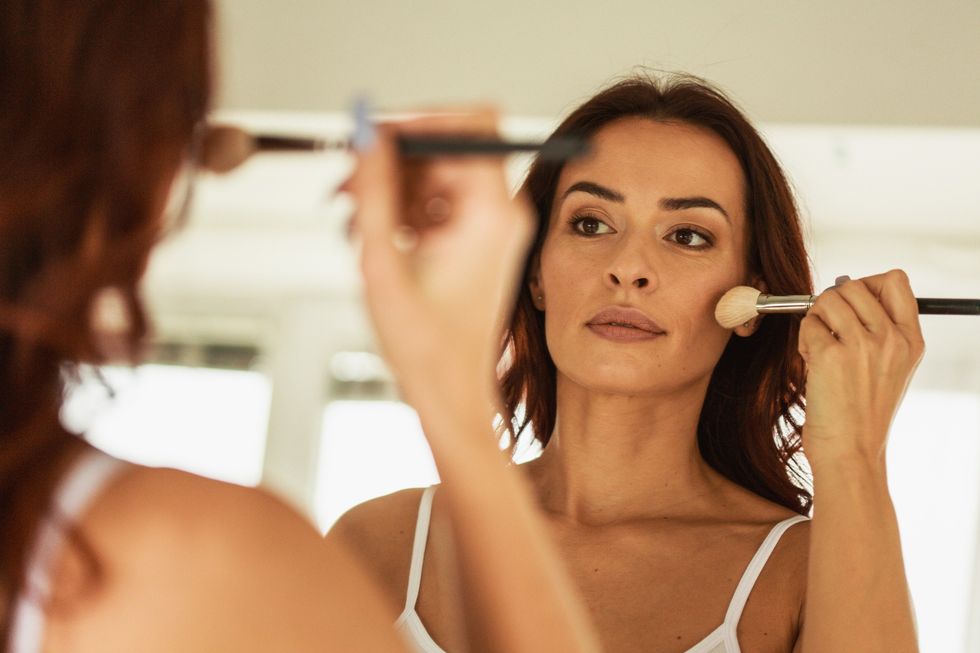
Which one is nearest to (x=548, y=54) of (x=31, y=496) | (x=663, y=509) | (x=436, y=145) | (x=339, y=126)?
(x=339, y=126)

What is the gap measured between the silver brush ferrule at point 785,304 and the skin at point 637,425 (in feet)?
0.23

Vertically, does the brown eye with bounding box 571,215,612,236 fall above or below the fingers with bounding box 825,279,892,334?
above

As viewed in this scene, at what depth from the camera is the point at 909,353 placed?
954 mm

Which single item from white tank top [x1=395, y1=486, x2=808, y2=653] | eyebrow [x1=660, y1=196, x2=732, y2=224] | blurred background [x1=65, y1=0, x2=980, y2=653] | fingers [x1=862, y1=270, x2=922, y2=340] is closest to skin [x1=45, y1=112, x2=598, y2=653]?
white tank top [x1=395, y1=486, x2=808, y2=653]

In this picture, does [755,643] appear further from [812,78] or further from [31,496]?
[812,78]

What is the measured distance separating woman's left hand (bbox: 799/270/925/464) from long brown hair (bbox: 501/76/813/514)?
23 centimetres

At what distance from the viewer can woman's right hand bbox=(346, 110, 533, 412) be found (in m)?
0.54

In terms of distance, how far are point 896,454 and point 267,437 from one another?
1.54m

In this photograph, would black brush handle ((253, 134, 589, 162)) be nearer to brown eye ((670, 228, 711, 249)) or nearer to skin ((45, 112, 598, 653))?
skin ((45, 112, 598, 653))

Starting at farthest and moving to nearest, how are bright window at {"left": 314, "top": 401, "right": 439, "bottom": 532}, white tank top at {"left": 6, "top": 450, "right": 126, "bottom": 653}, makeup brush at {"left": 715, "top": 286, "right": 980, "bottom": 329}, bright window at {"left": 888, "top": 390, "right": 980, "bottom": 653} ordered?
bright window at {"left": 314, "top": 401, "right": 439, "bottom": 532} → bright window at {"left": 888, "top": 390, "right": 980, "bottom": 653} → makeup brush at {"left": 715, "top": 286, "right": 980, "bottom": 329} → white tank top at {"left": 6, "top": 450, "right": 126, "bottom": 653}

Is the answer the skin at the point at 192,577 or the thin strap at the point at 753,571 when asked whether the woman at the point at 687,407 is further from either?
the skin at the point at 192,577

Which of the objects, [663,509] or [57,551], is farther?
[663,509]

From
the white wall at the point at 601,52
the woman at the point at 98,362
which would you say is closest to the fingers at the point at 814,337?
the woman at the point at 98,362

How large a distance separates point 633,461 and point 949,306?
13.1 inches
